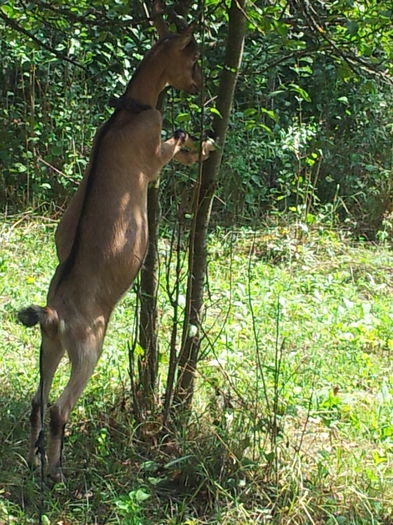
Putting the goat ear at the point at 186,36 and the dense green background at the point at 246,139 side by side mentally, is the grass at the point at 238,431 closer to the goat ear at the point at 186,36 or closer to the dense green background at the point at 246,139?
the goat ear at the point at 186,36

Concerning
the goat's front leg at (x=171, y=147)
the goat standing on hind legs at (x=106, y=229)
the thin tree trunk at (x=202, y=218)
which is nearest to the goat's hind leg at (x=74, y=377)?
the goat standing on hind legs at (x=106, y=229)

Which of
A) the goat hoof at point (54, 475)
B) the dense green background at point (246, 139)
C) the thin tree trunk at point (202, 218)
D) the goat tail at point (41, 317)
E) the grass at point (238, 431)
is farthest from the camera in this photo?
the dense green background at point (246, 139)

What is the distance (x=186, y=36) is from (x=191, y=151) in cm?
55

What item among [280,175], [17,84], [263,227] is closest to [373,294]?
[263,227]

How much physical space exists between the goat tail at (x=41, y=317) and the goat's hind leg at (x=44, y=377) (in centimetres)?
9

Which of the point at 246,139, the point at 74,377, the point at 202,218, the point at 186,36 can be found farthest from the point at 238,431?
the point at 246,139

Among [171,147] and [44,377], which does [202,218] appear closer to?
[171,147]

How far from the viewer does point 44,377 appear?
366 centimetres

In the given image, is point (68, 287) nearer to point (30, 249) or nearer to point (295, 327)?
point (295, 327)

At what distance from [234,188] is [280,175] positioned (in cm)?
73

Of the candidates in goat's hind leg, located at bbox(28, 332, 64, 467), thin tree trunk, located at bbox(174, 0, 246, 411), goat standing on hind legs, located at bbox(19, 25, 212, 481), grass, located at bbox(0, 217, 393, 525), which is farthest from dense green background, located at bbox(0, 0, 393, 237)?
goat's hind leg, located at bbox(28, 332, 64, 467)

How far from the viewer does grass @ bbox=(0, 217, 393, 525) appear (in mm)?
3344

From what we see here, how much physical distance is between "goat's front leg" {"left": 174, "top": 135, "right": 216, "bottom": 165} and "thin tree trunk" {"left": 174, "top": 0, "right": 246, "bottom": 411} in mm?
66

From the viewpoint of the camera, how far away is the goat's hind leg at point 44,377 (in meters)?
3.49
